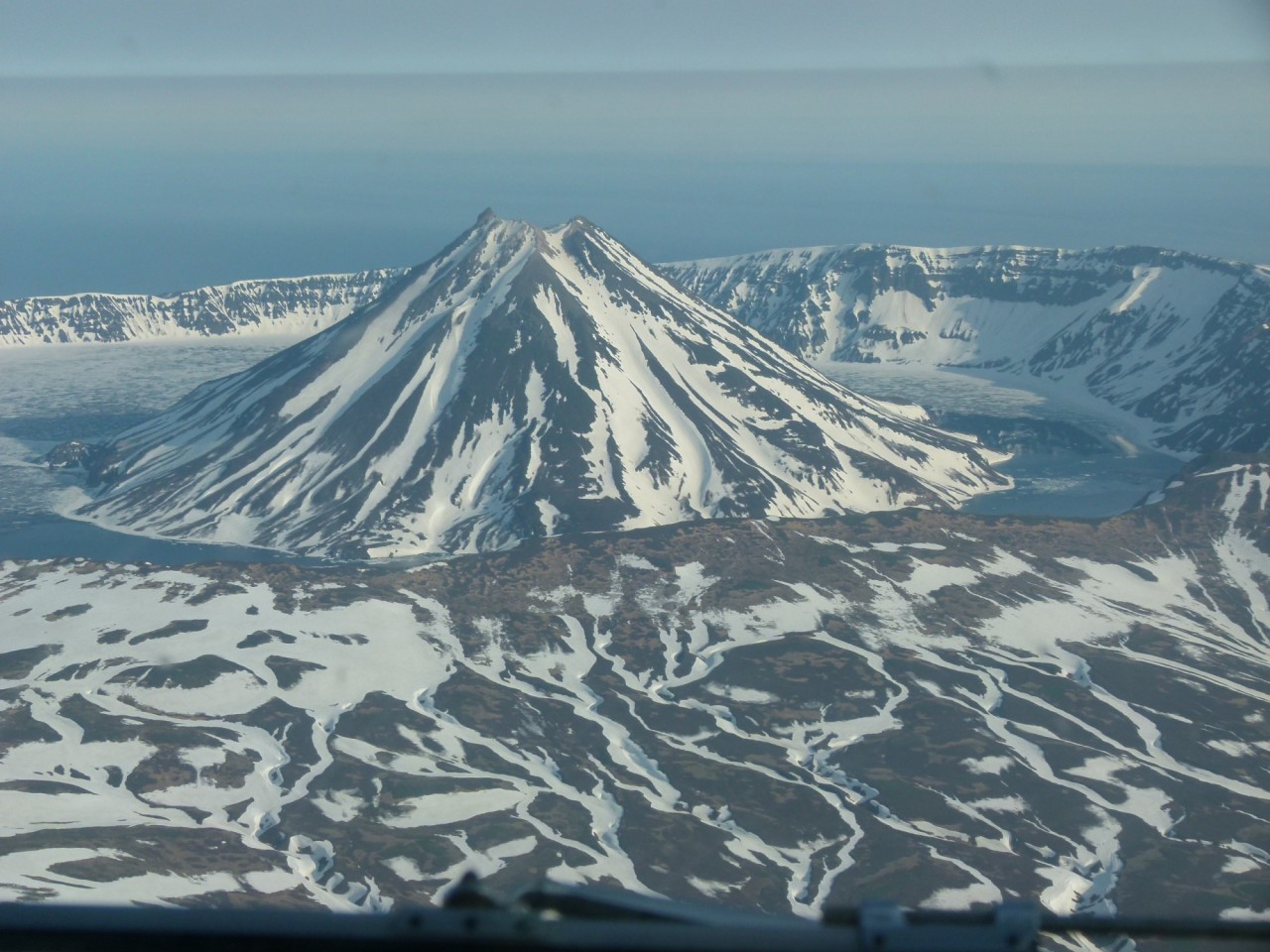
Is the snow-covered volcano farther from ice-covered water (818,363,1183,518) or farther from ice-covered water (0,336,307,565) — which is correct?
ice-covered water (818,363,1183,518)

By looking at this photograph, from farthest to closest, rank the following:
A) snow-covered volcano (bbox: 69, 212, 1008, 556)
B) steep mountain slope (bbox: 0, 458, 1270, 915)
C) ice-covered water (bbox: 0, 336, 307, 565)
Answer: snow-covered volcano (bbox: 69, 212, 1008, 556)
ice-covered water (bbox: 0, 336, 307, 565)
steep mountain slope (bbox: 0, 458, 1270, 915)

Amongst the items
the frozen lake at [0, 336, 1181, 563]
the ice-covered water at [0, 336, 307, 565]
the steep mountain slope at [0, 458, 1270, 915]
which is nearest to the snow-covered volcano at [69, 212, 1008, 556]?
the ice-covered water at [0, 336, 307, 565]

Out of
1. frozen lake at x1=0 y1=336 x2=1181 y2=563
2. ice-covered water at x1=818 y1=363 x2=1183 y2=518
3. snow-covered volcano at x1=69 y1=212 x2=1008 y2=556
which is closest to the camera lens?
frozen lake at x1=0 y1=336 x2=1181 y2=563

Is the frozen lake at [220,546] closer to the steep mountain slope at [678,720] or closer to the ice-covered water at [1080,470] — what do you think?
the ice-covered water at [1080,470]

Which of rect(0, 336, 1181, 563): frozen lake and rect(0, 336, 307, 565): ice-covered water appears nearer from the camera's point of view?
rect(0, 336, 307, 565): ice-covered water

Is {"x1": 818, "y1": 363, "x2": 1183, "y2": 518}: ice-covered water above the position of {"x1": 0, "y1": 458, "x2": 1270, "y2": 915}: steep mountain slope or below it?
above

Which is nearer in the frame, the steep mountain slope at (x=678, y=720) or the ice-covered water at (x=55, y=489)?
the steep mountain slope at (x=678, y=720)

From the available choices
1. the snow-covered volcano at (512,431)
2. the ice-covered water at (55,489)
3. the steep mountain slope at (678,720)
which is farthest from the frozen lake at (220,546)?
the steep mountain slope at (678,720)

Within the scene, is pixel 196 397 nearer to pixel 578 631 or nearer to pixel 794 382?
pixel 794 382
